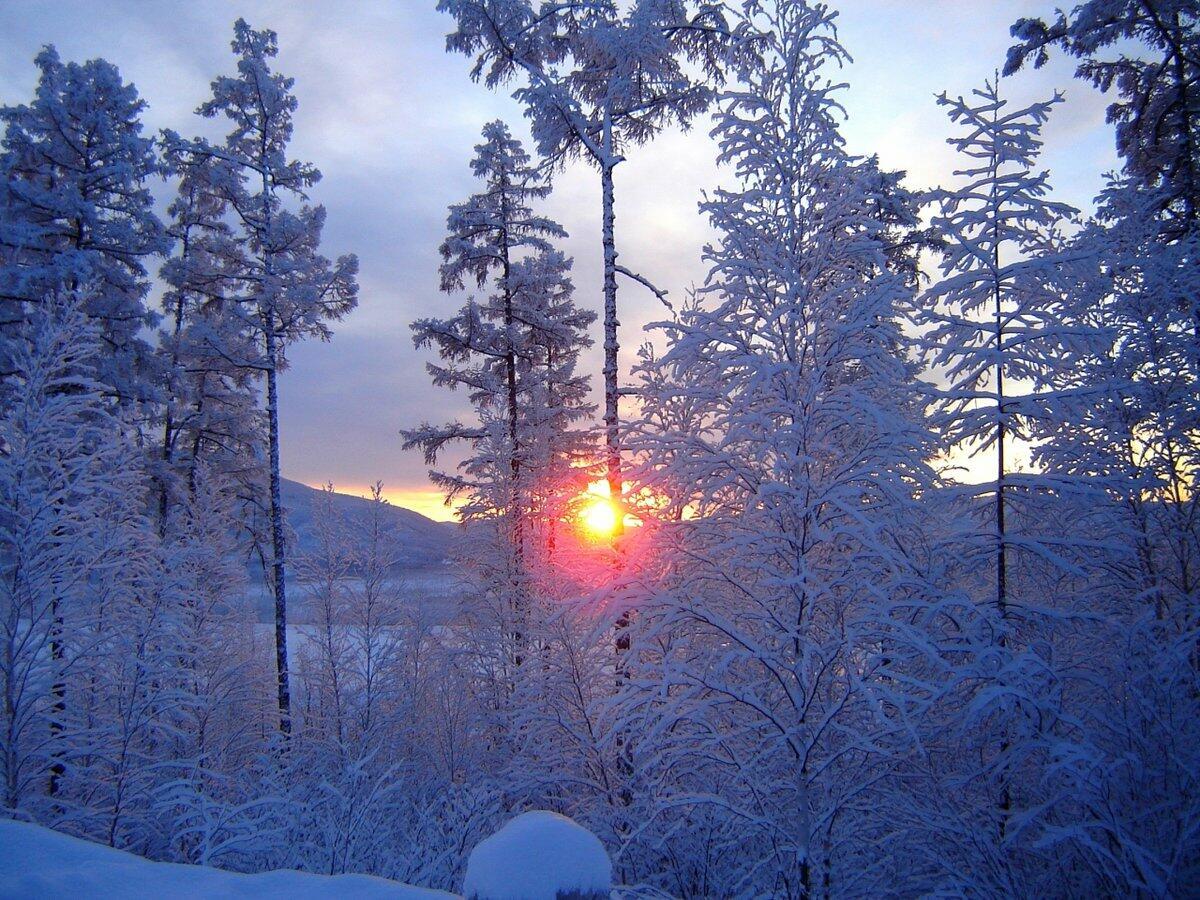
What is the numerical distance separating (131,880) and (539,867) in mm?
2280

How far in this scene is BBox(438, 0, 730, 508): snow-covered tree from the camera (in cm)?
1072

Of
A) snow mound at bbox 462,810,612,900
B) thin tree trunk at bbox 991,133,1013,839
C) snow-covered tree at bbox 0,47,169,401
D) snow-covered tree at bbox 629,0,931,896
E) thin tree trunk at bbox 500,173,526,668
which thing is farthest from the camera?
thin tree trunk at bbox 500,173,526,668

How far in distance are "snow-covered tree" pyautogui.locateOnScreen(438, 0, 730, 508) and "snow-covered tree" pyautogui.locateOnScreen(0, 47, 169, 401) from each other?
8.94 meters

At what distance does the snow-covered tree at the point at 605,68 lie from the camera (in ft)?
35.2

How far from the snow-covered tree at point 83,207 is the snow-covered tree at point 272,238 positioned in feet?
5.83

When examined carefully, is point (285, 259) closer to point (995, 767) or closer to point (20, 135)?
point (20, 135)

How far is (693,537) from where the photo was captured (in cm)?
713

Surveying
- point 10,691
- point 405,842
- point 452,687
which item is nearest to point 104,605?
point 10,691

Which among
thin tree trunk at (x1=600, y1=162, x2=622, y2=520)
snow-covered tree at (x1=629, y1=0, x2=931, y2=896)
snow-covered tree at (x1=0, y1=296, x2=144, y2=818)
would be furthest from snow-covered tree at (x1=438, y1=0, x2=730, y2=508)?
snow-covered tree at (x1=0, y1=296, x2=144, y2=818)

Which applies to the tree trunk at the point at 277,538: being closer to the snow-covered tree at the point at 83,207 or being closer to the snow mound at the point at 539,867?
the snow-covered tree at the point at 83,207

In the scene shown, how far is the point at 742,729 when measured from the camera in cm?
591

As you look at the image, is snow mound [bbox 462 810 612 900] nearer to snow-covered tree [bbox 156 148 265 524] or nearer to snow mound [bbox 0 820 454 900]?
snow mound [bbox 0 820 454 900]

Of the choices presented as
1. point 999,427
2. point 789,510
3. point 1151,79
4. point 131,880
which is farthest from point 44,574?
point 1151,79

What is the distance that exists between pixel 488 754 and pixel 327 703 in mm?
4559
